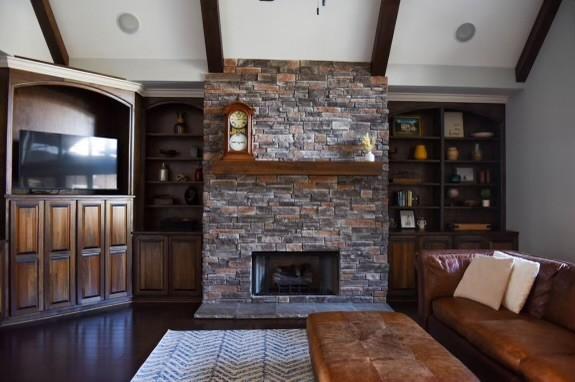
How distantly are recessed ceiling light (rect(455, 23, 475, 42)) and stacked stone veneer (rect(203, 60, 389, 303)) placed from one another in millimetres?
1322

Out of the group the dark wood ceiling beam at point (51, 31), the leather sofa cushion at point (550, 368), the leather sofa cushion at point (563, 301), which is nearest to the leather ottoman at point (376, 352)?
the leather sofa cushion at point (550, 368)

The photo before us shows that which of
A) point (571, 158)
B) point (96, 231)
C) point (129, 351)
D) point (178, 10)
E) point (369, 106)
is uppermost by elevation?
point (178, 10)

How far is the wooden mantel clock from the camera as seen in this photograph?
4348mm

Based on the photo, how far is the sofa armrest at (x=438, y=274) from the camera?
10.8 feet

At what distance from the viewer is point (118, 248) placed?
4578 millimetres

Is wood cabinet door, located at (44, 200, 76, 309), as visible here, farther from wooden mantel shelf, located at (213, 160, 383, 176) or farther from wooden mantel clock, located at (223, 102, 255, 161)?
wooden mantel clock, located at (223, 102, 255, 161)

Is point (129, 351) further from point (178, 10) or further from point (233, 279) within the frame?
point (178, 10)

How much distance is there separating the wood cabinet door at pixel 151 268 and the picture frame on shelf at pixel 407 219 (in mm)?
3210

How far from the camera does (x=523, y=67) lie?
4676 mm

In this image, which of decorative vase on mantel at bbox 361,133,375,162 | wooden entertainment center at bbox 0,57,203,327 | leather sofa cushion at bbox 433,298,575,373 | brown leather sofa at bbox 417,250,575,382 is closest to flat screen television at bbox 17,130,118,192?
wooden entertainment center at bbox 0,57,203,327

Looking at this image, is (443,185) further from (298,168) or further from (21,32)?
(21,32)

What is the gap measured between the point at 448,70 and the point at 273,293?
11.8 feet

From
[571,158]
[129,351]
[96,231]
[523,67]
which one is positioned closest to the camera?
[129,351]

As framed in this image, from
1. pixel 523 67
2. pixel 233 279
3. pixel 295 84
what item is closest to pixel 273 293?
pixel 233 279
